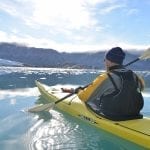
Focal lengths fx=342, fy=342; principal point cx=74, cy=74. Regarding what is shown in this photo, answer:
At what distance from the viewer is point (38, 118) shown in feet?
33.7

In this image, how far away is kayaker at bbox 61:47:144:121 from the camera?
24.4 feet

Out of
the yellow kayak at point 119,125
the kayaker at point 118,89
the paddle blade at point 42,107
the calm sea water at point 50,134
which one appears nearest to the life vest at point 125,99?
the kayaker at point 118,89

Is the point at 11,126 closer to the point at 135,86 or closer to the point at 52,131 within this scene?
the point at 52,131

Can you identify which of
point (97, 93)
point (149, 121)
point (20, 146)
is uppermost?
point (97, 93)

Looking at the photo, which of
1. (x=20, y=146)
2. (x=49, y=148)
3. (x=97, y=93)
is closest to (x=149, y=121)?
(x=97, y=93)

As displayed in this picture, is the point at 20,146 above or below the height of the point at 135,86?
below

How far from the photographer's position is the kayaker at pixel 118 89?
293 inches

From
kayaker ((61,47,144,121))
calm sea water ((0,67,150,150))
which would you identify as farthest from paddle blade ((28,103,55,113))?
kayaker ((61,47,144,121))

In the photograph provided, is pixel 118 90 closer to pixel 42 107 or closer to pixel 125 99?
pixel 125 99

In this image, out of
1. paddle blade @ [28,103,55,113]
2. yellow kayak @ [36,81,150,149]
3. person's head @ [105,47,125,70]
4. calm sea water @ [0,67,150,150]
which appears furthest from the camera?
paddle blade @ [28,103,55,113]

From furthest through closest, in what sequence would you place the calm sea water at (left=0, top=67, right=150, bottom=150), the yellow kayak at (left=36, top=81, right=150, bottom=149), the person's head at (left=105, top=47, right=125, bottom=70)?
the person's head at (left=105, top=47, right=125, bottom=70)
the calm sea water at (left=0, top=67, right=150, bottom=150)
the yellow kayak at (left=36, top=81, right=150, bottom=149)

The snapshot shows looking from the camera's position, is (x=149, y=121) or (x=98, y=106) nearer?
(x=149, y=121)

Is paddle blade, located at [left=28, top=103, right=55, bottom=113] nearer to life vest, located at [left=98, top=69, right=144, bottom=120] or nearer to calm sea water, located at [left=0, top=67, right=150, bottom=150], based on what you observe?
calm sea water, located at [left=0, top=67, right=150, bottom=150]

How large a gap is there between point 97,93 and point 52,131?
149 centimetres
